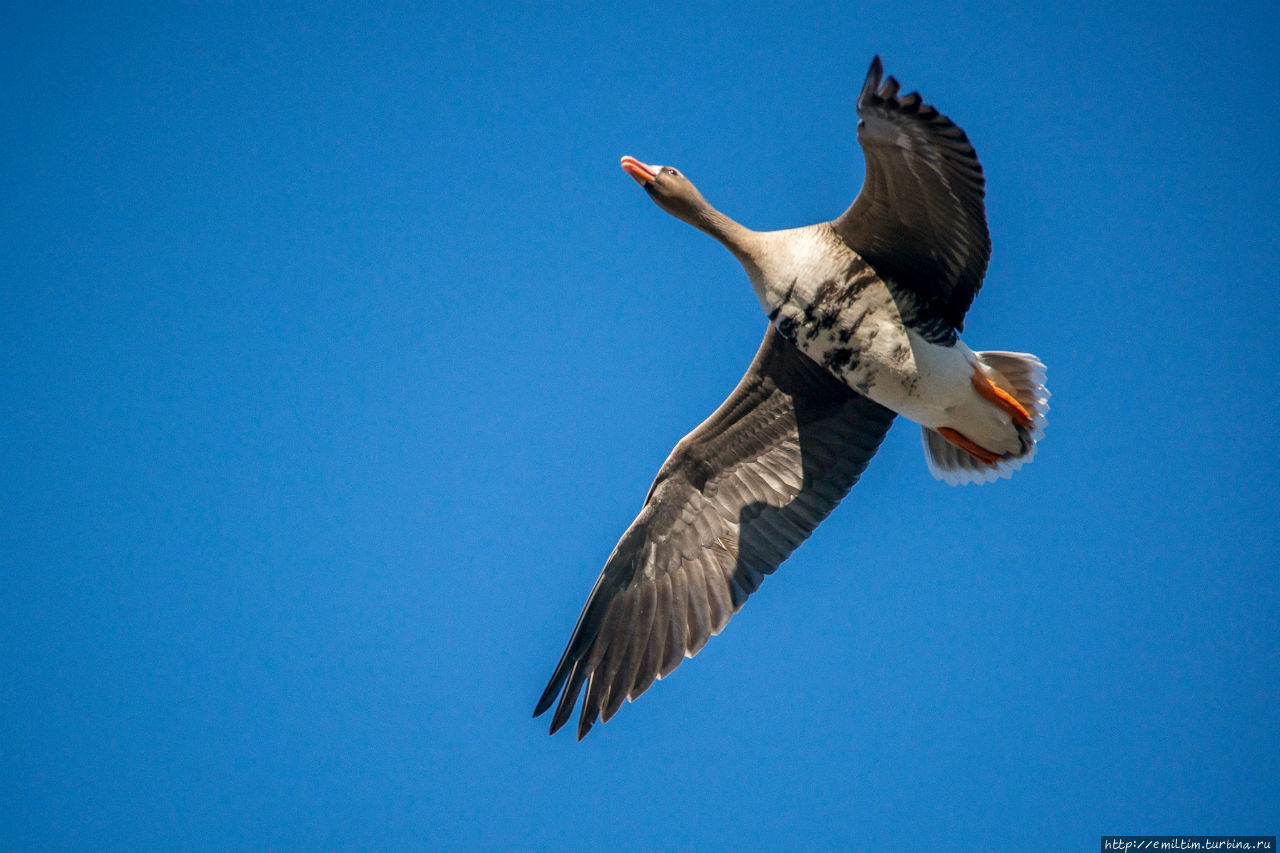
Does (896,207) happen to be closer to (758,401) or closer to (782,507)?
(758,401)

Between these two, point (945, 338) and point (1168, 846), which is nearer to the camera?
point (945, 338)

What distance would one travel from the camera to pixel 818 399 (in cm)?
696

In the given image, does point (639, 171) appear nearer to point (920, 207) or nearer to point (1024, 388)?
point (920, 207)

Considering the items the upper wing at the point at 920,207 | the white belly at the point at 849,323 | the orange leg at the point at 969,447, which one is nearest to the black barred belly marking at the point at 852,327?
the white belly at the point at 849,323

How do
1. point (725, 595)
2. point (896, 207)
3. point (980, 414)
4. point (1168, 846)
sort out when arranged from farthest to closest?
1. point (1168, 846)
2. point (725, 595)
3. point (980, 414)
4. point (896, 207)

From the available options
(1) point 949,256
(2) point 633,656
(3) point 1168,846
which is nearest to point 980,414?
(1) point 949,256

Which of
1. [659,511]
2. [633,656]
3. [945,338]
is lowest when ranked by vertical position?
[633,656]

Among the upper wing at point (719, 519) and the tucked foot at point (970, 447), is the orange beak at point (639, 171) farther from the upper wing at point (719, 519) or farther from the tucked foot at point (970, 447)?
the tucked foot at point (970, 447)

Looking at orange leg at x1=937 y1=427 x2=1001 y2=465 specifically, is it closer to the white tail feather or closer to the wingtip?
the white tail feather

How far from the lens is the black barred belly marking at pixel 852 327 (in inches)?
233

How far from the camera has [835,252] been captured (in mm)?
6051

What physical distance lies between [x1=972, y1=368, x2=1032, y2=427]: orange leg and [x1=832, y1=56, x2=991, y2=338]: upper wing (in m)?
0.33

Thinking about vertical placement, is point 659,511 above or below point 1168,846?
above

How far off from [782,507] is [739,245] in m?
1.94
